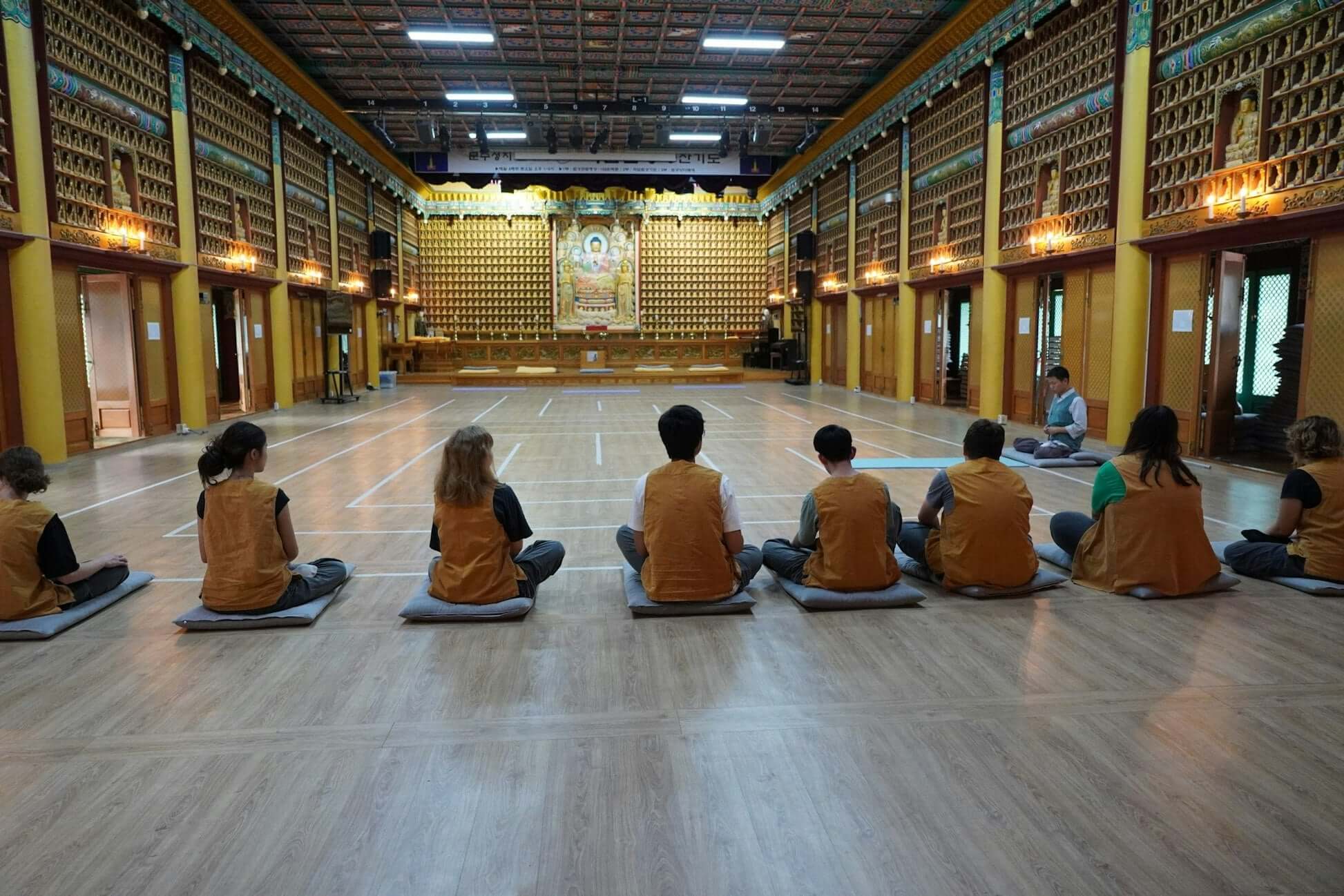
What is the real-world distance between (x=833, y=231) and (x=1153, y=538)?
18326mm

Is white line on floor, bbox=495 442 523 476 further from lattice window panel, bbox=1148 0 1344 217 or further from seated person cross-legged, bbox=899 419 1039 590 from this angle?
lattice window panel, bbox=1148 0 1344 217

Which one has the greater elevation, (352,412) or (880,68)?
(880,68)

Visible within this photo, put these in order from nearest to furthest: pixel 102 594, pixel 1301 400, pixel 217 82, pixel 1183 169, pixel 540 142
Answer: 1. pixel 102 594
2. pixel 1301 400
3. pixel 1183 169
4. pixel 217 82
5. pixel 540 142

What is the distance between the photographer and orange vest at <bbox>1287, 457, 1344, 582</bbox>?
14.9 feet

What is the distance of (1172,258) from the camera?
9922 millimetres

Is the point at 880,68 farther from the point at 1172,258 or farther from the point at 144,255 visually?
the point at 144,255

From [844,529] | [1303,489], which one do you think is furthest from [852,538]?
[1303,489]

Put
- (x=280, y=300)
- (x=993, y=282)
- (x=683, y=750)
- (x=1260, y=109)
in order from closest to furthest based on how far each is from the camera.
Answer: (x=683, y=750) → (x=1260, y=109) → (x=993, y=282) → (x=280, y=300)

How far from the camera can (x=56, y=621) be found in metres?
4.23

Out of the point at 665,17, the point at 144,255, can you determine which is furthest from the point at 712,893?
the point at 665,17

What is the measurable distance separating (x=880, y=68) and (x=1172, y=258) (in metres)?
9.08

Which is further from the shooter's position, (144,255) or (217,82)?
(217,82)

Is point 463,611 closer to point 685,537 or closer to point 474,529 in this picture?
point 474,529

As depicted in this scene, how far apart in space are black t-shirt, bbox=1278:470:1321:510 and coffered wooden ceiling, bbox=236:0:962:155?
11260mm
